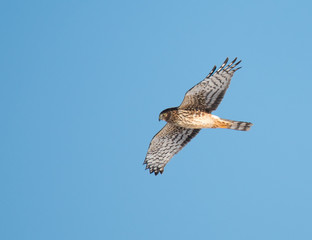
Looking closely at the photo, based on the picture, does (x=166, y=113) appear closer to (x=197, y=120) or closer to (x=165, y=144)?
(x=197, y=120)

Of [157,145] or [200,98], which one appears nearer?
[200,98]

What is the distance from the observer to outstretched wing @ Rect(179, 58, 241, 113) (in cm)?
1191

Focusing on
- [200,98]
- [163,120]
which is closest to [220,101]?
[200,98]

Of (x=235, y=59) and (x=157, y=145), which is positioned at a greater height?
(x=235, y=59)

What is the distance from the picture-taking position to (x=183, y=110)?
12.3 metres

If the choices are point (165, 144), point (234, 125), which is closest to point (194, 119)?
point (234, 125)

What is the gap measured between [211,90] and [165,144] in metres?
1.97

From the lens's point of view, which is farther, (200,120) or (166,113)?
(166,113)

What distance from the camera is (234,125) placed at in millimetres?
12297

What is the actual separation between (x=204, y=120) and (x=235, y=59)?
143 cm

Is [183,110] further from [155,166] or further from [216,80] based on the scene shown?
[155,166]

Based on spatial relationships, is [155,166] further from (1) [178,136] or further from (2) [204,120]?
(2) [204,120]

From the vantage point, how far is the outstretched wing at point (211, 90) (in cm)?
1191

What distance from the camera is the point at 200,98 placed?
39.7 feet
